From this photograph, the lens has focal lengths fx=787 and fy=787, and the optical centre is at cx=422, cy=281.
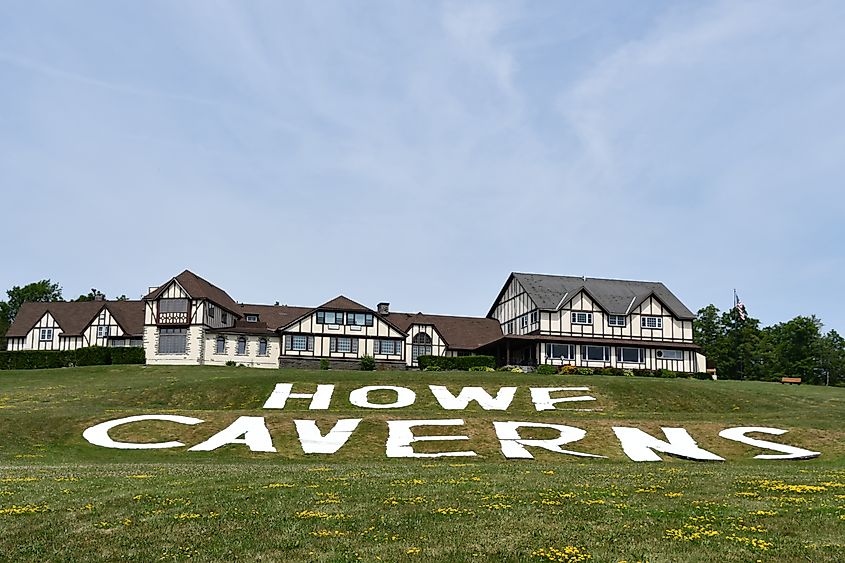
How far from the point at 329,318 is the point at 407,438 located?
48968 millimetres

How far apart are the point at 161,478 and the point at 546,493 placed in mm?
10969

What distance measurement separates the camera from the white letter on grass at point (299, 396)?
4544 cm

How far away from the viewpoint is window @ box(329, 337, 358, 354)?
84.0 m

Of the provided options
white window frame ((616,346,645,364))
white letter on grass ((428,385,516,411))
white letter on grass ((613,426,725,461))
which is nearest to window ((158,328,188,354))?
white letter on grass ((428,385,516,411))

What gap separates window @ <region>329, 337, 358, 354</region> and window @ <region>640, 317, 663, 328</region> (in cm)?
3100

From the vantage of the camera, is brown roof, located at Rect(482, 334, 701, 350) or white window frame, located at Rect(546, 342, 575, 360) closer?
brown roof, located at Rect(482, 334, 701, 350)

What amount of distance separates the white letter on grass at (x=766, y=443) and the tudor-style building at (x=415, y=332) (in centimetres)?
3952

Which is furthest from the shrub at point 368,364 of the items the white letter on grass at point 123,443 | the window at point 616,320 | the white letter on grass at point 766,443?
the white letter on grass at point 766,443

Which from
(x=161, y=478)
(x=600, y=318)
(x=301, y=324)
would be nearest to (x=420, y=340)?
(x=301, y=324)

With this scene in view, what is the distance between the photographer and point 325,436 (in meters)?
36.7

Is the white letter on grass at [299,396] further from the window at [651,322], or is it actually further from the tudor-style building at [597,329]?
the window at [651,322]

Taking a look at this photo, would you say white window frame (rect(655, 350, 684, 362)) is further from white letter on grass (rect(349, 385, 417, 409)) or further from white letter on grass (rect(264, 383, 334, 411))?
white letter on grass (rect(264, 383, 334, 411))

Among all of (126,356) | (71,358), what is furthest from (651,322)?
(71,358)

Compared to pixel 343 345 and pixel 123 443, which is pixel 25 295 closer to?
pixel 343 345
